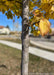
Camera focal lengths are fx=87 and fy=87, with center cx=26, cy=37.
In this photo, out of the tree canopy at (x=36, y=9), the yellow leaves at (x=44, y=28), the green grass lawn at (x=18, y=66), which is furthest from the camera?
the green grass lawn at (x=18, y=66)

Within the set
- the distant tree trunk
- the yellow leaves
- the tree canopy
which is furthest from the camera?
the distant tree trunk

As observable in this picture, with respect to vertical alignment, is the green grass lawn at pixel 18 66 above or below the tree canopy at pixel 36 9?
below

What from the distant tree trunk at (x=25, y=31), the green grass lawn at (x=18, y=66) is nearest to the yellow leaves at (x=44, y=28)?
the distant tree trunk at (x=25, y=31)

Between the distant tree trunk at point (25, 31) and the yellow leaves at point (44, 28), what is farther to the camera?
the distant tree trunk at point (25, 31)

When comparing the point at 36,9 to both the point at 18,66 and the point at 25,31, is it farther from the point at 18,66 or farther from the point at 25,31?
the point at 18,66

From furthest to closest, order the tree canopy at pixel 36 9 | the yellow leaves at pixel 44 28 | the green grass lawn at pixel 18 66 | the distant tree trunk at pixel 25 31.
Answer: the green grass lawn at pixel 18 66 < the distant tree trunk at pixel 25 31 < the tree canopy at pixel 36 9 < the yellow leaves at pixel 44 28

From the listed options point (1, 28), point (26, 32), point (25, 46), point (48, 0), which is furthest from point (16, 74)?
point (1, 28)

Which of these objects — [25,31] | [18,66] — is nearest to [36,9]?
[25,31]

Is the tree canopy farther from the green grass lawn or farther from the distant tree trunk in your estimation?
the green grass lawn

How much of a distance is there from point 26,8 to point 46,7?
13.8 inches

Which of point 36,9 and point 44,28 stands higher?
point 36,9

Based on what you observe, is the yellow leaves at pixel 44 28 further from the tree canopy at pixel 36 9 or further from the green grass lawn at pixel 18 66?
the green grass lawn at pixel 18 66

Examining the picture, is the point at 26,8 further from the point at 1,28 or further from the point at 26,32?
the point at 1,28

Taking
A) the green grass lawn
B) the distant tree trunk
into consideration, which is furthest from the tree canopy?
the green grass lawn
